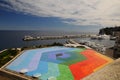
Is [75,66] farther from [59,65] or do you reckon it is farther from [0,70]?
[0,70]

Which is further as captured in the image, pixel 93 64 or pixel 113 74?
pixel 93 64

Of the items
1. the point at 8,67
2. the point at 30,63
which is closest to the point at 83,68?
the point at 30,63

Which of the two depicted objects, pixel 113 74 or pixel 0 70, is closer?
pixel 113 74

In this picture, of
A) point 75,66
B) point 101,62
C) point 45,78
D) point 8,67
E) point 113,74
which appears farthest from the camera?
point 101,62

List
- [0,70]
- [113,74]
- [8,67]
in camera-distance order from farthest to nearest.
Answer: [8,67], [0,70], [113,74]

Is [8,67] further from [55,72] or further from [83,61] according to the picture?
[83,61]

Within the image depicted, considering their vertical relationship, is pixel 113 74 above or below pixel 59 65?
above

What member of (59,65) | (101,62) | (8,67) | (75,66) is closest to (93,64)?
(101,62)

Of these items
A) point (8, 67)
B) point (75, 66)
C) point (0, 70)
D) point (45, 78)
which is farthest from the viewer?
point (75, 66)

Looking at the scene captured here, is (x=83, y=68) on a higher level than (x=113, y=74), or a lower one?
lower
